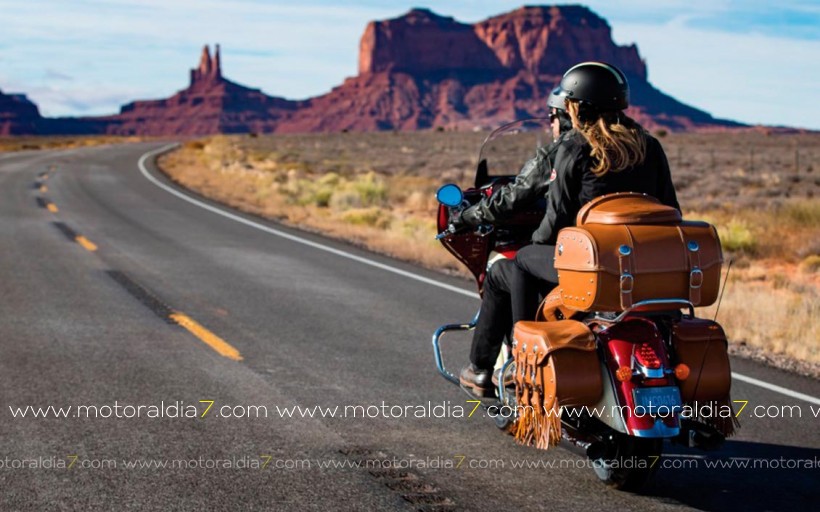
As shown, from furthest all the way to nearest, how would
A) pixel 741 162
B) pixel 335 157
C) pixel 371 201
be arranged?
1. pixel 335 157
2. pixel 741 162
3. pixel 371 201

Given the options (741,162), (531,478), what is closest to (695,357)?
(531,478)

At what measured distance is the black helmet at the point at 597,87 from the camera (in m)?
4.57

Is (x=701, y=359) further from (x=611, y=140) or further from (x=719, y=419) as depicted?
(x=611, y=140)

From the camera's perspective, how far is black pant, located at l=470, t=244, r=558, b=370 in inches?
186

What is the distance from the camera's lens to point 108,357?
283 inches

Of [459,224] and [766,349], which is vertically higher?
[459,224]

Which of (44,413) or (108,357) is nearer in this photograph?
(44,413)

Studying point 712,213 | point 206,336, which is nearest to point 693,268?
point 206,336

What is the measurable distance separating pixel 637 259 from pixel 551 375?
0.63 metres

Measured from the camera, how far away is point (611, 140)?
450 centimetres

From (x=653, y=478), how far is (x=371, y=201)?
22.1 m

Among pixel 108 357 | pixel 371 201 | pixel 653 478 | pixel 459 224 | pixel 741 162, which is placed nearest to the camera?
pixel 653 478

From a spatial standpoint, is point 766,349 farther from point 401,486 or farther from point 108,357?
point 108,357

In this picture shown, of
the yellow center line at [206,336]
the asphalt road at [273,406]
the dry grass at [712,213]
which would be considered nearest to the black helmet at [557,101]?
the asphalt road at [273,406]
